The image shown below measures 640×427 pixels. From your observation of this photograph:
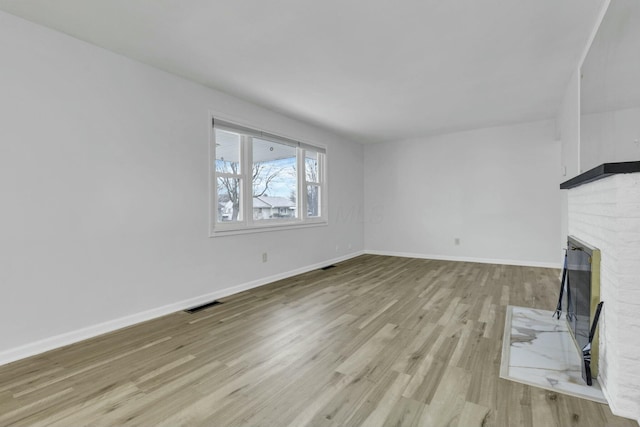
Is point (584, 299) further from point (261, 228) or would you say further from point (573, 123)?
point (261, 228)

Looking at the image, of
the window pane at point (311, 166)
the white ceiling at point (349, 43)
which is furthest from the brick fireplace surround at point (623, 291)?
the window pane at point (311, 166)

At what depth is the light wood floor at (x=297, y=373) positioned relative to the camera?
5.06 ft

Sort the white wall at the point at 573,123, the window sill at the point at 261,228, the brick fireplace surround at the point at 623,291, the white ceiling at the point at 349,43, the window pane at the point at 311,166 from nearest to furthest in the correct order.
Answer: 1. the brick fireplace surround at the point at 623,291
2. the white ceiling at the point at 349,43
3. the white wall at the point at 573,123
4. the window sill at the point at 261,228
5. the window pane at the point at 311,166

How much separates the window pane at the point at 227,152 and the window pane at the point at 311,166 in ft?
4.76

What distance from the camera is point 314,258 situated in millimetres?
5207

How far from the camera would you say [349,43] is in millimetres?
2559

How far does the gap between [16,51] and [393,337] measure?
3548 mm

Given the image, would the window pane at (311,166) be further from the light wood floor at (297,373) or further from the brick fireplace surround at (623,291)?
the brick fireplace surround at (623,291)

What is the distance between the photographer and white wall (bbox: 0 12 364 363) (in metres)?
2.19

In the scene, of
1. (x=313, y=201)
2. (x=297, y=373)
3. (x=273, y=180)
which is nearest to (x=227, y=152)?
(x=273, y=180)

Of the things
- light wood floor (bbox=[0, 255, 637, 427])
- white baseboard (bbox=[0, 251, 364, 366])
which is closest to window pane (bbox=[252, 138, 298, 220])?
white baseboard (bbox=[0, 251, 364, 366])

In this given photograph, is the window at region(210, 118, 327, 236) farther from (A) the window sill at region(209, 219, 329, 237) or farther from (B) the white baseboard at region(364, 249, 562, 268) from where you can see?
(B) the white baseboard at region(364, 249, 562, 268)

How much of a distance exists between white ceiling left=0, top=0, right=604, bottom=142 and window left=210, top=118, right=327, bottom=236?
0.60 meters

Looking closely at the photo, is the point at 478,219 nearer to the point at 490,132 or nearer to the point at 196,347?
the point at 490,132
